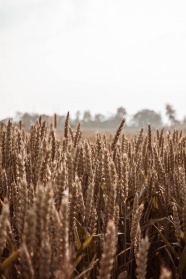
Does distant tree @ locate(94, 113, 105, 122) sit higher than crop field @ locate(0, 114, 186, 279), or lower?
higher

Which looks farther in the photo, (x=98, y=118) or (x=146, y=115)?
(x=98, y=118)

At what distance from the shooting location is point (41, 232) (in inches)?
26.5

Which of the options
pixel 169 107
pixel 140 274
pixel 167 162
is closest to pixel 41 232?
pixel 140 274

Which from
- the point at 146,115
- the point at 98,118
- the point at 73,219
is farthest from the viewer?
the point at 98,118

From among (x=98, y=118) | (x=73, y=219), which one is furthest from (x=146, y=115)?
(x=73, y=219)

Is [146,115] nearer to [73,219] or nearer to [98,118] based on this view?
[98,118]

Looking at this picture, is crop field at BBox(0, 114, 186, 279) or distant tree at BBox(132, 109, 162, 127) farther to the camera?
distant tree at BBox(132, 109, 162, 127)

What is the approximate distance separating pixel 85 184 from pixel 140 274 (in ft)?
2.93

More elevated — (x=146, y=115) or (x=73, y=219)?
(x=146, y=115)

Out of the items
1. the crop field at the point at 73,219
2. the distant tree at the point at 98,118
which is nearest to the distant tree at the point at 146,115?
the distant tree at the point at 98,118

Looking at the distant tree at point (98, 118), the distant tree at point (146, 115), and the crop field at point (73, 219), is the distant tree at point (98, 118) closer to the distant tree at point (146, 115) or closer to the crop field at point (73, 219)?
the distant tree at point (146, 115)

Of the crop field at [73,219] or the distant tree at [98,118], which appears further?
the distant tree at [98,118]

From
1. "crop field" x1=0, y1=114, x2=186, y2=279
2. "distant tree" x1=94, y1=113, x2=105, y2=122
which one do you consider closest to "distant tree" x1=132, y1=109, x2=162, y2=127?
"distant tree" x1=94, y1=113, x2=105, y2=122

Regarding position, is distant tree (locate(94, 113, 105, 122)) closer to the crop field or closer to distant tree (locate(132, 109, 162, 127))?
distant tree (locate(132, 109, 162, 127))
